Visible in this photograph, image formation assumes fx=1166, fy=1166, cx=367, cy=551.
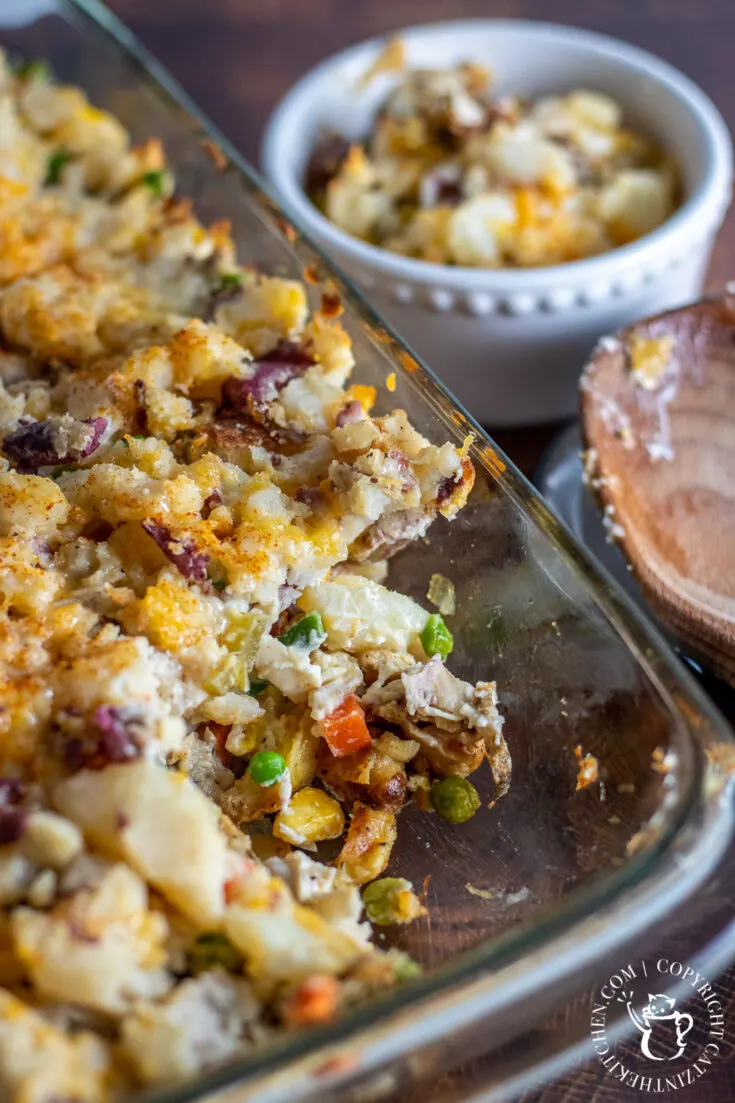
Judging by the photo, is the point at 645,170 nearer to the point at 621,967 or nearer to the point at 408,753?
the point at 408,753

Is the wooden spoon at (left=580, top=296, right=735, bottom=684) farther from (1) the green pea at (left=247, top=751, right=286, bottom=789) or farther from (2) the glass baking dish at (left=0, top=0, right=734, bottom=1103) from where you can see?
(1) the green pea at (left=247, top=751, right=286, bottom=789)

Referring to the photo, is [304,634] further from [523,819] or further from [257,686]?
[523,819]

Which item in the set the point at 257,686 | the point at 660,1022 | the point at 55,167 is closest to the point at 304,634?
the point at 257,686

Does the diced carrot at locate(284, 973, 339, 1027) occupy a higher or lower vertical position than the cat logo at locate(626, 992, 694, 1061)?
higher

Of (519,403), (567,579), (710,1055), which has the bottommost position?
(710,1055)

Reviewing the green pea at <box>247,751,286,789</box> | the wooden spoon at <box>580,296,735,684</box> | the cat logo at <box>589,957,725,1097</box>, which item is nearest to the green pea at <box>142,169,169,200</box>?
the wooden spoon at <box>580,296,735,684</box>

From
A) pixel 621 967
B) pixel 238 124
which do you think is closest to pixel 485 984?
pixel 621 967
